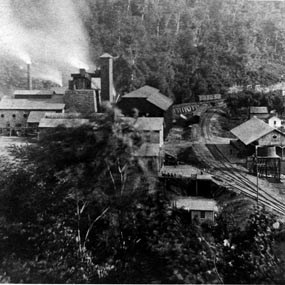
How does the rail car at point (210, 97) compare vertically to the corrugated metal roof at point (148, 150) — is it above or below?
above

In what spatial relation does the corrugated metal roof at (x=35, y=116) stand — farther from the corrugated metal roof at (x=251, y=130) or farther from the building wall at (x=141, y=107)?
the corrugated metal roof at (x=251, y=130)

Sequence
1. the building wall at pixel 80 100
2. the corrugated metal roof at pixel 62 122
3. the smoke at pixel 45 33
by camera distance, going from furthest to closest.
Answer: the smoke at pixel 45 33 < the building wall at pixel 80 100 < the corrugated metal roof at pixel 62 122

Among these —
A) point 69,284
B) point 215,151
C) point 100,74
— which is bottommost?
point 69,284

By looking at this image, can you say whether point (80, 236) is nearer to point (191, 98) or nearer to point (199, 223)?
point (199, 223)

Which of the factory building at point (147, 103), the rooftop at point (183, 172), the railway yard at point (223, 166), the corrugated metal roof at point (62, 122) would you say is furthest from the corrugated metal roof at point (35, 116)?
the railway yard at point (223, 166)

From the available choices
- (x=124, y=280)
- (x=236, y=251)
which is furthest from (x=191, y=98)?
(x=124, y=280)
